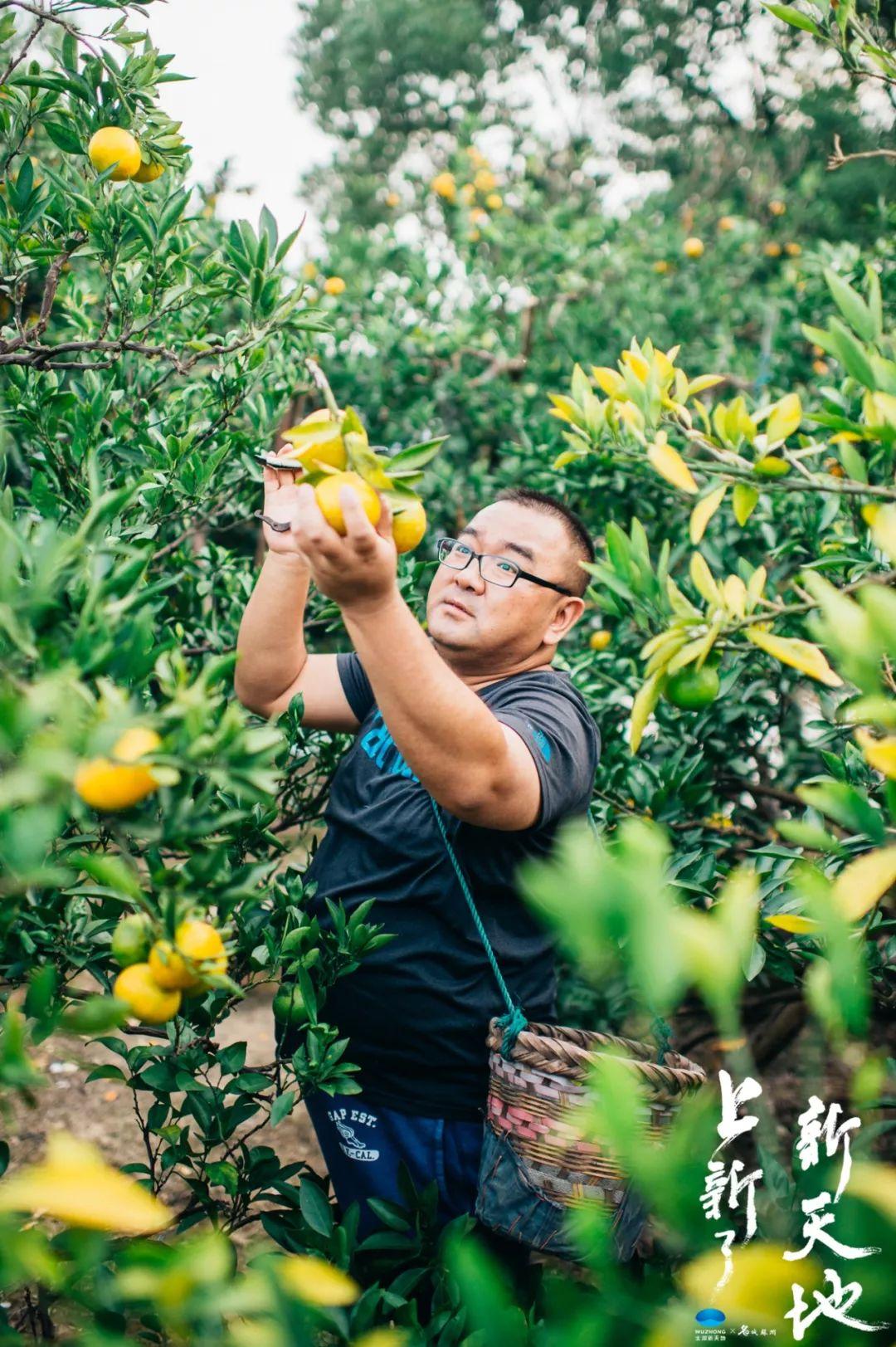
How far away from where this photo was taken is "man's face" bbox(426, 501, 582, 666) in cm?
180

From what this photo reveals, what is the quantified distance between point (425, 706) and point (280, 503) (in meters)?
0.76

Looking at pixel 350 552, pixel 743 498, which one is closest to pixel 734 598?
pixel 743 498

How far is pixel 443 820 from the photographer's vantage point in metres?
1.62

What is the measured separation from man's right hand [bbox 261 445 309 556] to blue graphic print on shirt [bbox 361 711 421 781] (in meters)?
0.35

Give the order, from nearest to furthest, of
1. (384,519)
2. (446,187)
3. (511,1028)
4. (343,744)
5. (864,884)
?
(864,884)
(384,519)
(511,1028)
(343,744)
(446,187)

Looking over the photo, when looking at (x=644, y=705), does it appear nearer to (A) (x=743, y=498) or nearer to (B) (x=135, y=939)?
(A) (x=743, y=498)

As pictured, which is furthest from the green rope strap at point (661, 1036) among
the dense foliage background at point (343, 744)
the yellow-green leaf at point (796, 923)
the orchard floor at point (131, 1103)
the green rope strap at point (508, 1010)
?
the orchard floor at point (131, 1103)

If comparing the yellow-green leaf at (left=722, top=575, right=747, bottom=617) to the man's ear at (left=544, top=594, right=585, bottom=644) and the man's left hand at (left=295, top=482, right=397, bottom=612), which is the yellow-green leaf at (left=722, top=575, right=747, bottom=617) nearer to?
the man's left hand at (left=295, top=482, right=397, bottom=612)

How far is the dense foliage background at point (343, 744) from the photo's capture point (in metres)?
0.73

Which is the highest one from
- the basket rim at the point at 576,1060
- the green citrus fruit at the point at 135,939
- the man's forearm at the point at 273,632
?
the man's forearm at the point at 273,632

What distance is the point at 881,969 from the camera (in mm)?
1669

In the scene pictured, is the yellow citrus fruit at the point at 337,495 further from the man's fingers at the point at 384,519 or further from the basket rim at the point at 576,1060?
the basket rim at the point at 576,1060

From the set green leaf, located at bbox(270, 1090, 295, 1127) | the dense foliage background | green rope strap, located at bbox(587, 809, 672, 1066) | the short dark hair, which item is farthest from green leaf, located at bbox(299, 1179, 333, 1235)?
the short dark hair

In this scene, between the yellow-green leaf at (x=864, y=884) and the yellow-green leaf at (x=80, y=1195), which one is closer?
the yellow-green leaf at (x=80, y=1195)
